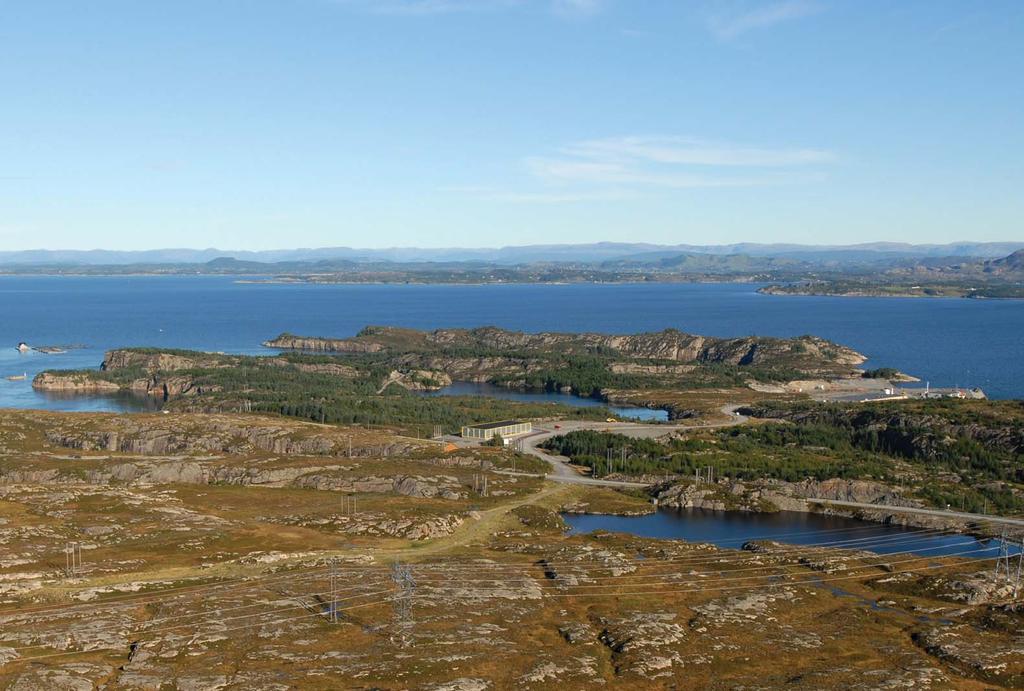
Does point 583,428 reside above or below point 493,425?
below

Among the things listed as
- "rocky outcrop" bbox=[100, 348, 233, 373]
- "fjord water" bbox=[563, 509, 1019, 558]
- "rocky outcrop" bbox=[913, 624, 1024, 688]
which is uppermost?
"rocky outcrop" bbox=[100, 348, 233, 373]

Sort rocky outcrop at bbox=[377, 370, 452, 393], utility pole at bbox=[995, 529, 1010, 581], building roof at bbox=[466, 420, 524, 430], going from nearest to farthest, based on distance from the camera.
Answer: utility pole at bbox=[995, 529, 1010, 581], building roof at bbox=[466, 420, 524, 430], rocky outcrop at bbox=[377, 370, 452, 393]

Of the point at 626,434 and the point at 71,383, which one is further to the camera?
the point at 71,383

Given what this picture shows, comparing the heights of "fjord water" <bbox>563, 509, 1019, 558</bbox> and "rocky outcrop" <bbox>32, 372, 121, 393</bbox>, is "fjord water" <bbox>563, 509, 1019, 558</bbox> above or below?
below

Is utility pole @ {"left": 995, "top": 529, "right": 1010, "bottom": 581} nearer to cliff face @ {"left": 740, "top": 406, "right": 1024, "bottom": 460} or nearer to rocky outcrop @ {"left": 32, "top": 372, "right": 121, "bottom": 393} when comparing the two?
cliff face @ {"left": 740, "top": 406, "right": 1024, "bottom": 460}

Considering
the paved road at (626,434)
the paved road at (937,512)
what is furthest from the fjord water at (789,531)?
the paved road at (626,434)

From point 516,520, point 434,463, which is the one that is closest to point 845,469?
point 516,520

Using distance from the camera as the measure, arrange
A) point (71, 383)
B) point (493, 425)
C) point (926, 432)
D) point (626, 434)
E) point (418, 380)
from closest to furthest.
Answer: point (926, 432), point (626, 434), point (493, 425), point (71, 383), point (418, 380)

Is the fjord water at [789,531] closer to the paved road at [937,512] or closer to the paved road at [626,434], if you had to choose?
the paved road at [937,512]

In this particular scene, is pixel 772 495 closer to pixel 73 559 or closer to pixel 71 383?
pixel 73 559

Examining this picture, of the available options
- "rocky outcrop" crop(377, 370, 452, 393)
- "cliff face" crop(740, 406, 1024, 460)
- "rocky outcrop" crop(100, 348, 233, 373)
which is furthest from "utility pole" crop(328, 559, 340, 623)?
"rocky outcrop" crop(100, 348, 233, 373)

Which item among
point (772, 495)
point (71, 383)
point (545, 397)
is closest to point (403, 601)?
point (772, 495)

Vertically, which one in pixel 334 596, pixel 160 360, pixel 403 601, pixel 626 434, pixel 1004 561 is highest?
pixel 160 360
